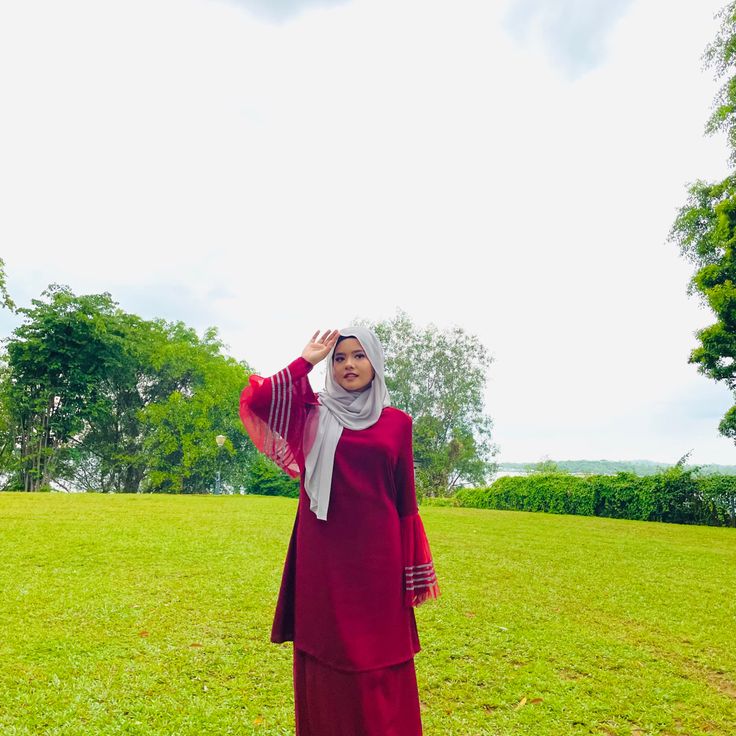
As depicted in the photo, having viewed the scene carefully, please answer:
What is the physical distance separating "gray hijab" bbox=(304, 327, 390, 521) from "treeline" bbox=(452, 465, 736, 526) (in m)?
16.2

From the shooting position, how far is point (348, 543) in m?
2.18

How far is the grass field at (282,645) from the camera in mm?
3420

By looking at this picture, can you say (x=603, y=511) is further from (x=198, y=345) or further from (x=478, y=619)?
(x=198, y=345)

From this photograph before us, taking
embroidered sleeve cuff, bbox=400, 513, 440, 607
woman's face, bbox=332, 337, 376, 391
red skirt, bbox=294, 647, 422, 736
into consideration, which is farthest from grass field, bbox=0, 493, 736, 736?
woman's face, bbox=332, 337, 376, 391

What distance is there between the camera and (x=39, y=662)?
4.01 meters

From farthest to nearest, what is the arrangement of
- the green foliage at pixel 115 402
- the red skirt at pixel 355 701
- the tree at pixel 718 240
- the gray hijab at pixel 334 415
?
the green foliage at pixel 115 402
the tree at pixel 718 240
the gray hijab at pixel 334 415
the red skirt at pixel 355 701

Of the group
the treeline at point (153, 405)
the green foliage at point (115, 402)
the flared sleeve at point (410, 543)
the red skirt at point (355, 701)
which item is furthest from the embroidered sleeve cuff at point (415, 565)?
the green foliage at point (115, 402)

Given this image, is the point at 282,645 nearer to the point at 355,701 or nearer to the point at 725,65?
the point at 355,701

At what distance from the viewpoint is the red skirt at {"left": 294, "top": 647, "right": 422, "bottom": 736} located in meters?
2.07

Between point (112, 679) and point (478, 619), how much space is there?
336 centimetres

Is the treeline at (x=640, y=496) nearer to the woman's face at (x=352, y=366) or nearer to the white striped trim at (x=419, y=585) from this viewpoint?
the white striped trim at (x=419, y=585)

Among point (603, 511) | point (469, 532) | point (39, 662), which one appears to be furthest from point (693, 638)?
point (603, 511)

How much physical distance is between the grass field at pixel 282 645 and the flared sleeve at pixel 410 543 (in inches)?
61.3

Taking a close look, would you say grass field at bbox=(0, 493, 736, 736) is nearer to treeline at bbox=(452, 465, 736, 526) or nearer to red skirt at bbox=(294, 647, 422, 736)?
red skirt at bbox=(294, 647, 422, 736)
